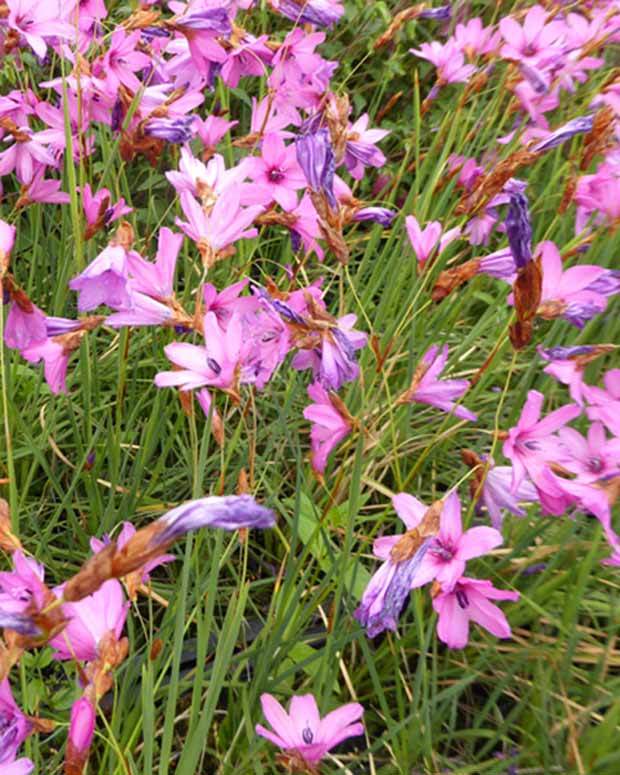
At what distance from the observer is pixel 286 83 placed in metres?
1.31

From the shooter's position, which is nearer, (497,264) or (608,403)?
(608,403)

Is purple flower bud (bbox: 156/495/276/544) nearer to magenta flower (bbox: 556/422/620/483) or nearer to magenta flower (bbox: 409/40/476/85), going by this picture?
magenta flower (bbox: 556/422/620/483)

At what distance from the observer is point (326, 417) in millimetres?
1004

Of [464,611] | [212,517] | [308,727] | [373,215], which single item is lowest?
[308,727]

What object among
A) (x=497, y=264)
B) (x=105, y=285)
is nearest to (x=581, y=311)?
(x=497, y=264)

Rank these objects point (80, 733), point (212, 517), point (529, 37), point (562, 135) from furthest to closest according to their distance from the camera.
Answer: point (529, 37), point (562, 135), point (80, 733), point (212, 517)

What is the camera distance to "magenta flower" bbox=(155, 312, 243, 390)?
839 mm

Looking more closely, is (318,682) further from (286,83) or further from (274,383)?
(286,83)

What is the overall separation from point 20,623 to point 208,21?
89 cm

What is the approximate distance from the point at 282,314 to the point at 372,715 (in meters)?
0.54

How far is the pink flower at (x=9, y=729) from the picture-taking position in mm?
696

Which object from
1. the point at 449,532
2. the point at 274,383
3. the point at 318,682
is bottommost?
the point at 274,383

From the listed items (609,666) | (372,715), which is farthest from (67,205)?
(609,666)

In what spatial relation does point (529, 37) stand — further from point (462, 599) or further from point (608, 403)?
point (462, 599)
